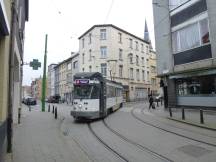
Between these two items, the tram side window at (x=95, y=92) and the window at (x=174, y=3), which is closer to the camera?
the tram side window at (x=95, y=92)

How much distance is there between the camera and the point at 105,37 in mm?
45500

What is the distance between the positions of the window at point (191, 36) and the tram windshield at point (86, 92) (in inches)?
320

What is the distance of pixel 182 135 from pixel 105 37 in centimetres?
3636

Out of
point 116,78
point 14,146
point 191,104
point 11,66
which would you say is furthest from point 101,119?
point 116,78

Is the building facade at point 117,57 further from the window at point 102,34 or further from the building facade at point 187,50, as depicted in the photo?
the building facade at point 187,50

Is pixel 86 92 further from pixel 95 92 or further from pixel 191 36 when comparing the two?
pixel 191 36

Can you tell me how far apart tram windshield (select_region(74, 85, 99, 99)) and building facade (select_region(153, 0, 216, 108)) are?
23.6ft

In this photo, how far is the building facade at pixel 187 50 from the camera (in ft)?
57.0

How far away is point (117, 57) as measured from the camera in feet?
152

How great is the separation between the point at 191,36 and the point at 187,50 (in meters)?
1.10

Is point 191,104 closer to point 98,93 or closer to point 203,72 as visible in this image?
point 203,72

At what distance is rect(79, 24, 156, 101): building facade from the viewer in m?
45.2

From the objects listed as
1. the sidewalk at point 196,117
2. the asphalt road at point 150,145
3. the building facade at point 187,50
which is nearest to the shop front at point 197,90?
the building facade at point 187,50

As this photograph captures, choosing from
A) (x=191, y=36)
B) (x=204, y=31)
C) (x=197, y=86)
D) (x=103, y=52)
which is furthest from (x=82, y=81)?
(x=103, y=52)
